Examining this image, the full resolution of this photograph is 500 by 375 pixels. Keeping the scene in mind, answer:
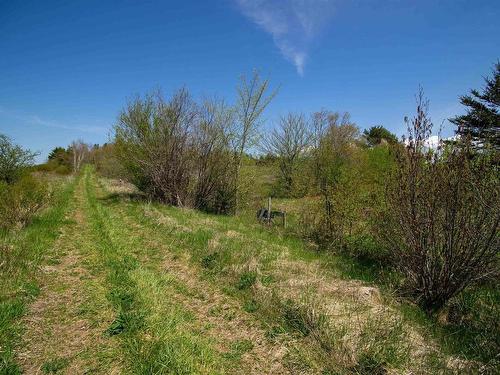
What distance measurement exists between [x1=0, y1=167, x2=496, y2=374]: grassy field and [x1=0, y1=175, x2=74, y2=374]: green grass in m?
0.02

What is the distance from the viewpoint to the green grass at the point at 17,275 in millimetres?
3850

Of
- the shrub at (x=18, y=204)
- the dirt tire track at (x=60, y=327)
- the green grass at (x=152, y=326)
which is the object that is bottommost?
the dirt tire track at (x=60, y=327)

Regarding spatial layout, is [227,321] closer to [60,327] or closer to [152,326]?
[152,326]

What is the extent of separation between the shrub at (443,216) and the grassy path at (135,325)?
10.5 feet

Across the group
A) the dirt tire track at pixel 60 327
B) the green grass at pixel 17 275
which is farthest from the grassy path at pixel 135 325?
the green grass at pixel 17 275

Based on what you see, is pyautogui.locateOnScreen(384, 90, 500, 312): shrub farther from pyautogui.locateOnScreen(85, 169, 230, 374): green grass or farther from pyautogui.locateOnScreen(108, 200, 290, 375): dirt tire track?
pyautogui.locateOnScreen(85, 169, 230, 374): green grass

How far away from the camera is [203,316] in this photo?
4789 millimetres

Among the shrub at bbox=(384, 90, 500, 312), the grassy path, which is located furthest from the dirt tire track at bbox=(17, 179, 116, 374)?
the shrub at bbox=(384, 90, 500, 312)

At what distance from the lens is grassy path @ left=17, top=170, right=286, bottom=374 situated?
355cm

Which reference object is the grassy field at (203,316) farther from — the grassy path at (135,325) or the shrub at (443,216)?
the shrub at (443,216)

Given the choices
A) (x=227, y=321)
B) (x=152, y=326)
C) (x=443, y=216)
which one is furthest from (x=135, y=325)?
(x=443, y=216)

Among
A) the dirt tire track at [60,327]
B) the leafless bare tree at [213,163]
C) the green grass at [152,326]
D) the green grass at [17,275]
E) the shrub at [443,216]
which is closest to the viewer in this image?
the green grass at [152,326]

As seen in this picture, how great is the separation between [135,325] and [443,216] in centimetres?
501

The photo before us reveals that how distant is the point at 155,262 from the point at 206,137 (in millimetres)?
10192
